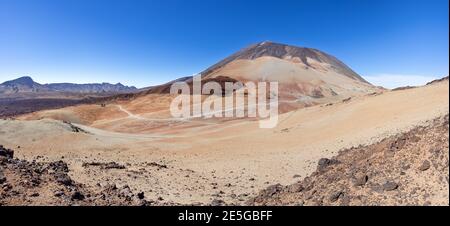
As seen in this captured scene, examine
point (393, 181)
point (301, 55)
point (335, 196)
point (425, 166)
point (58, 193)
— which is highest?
point (301, 55)

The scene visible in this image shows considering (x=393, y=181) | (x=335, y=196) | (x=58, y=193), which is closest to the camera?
(x=393, y=181)

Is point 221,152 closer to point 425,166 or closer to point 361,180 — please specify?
point 361,180

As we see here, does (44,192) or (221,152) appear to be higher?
(44,192)

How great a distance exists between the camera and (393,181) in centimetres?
972

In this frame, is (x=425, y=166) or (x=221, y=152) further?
(x=221, y=152)

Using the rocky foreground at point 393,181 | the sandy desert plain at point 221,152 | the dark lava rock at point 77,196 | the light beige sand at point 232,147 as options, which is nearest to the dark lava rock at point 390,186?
the rocky foreground at point 393,181

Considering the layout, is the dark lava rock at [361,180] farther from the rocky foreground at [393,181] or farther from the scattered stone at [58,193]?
the scattered stone at [58,193]

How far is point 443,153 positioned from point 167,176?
12.7 metres

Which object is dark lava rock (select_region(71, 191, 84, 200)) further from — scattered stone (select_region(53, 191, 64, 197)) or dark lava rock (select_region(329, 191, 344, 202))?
dark lava rock (select_region(329, 191, 344, 202))

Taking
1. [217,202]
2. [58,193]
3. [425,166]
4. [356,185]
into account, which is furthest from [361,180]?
[58,193]

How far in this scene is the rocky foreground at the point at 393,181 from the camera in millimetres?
8797

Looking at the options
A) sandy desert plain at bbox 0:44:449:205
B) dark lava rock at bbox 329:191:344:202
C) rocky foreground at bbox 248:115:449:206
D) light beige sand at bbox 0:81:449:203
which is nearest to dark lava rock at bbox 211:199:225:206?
sandy desert plain at bbox 0:44:449:205

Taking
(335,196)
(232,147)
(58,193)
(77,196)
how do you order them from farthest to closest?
(232,147) → (77,196) → (58,193) → (335,196)
